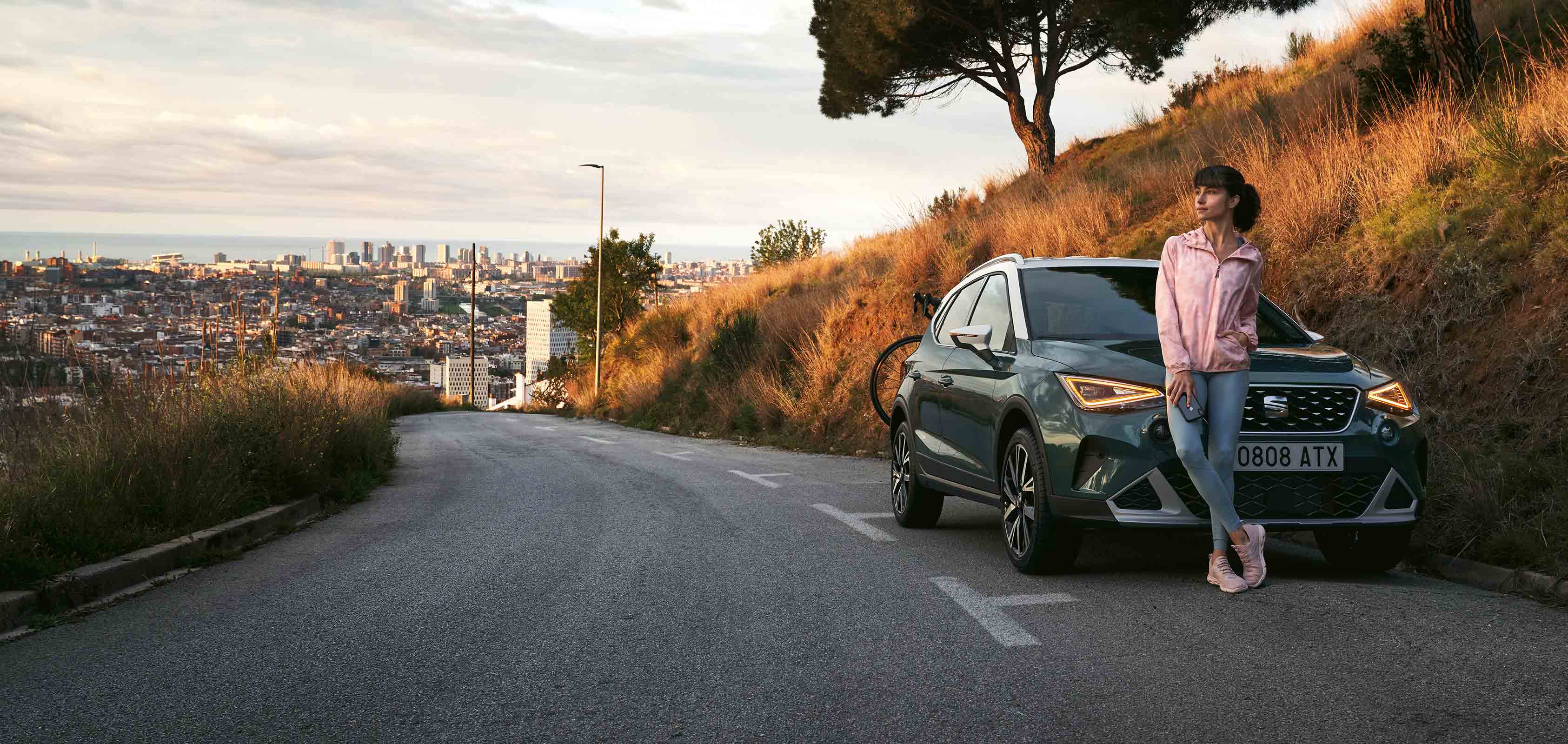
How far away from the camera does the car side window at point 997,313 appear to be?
22.9 feet

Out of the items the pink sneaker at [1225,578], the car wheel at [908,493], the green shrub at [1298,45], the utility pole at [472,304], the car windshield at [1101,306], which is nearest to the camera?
the pink sneaker at [1225,578]

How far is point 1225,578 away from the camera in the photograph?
227 inches

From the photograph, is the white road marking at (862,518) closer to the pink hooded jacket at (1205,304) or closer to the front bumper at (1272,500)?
the front bumper at (1272,500)

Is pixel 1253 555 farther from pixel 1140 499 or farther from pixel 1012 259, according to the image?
pixel 1012 259

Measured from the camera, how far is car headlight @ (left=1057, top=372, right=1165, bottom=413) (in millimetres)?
5699

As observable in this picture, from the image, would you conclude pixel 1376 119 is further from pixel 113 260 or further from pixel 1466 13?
pixel 113 260

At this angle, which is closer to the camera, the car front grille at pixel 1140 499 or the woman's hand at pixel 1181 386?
the woman's hand at pixel 1181 386

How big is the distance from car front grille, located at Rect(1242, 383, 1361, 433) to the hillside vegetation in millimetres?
6117

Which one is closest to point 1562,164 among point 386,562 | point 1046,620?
point 1046,620

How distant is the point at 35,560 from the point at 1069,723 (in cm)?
528

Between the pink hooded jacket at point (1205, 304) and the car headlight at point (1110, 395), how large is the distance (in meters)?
0.28

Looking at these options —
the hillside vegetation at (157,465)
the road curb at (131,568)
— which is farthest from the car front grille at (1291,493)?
the hillside vegetation at (157,465)

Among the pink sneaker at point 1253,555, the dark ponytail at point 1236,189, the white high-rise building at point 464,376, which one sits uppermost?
the dark ponytail at point 1236,189

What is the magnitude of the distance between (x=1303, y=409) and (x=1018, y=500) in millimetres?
1529
